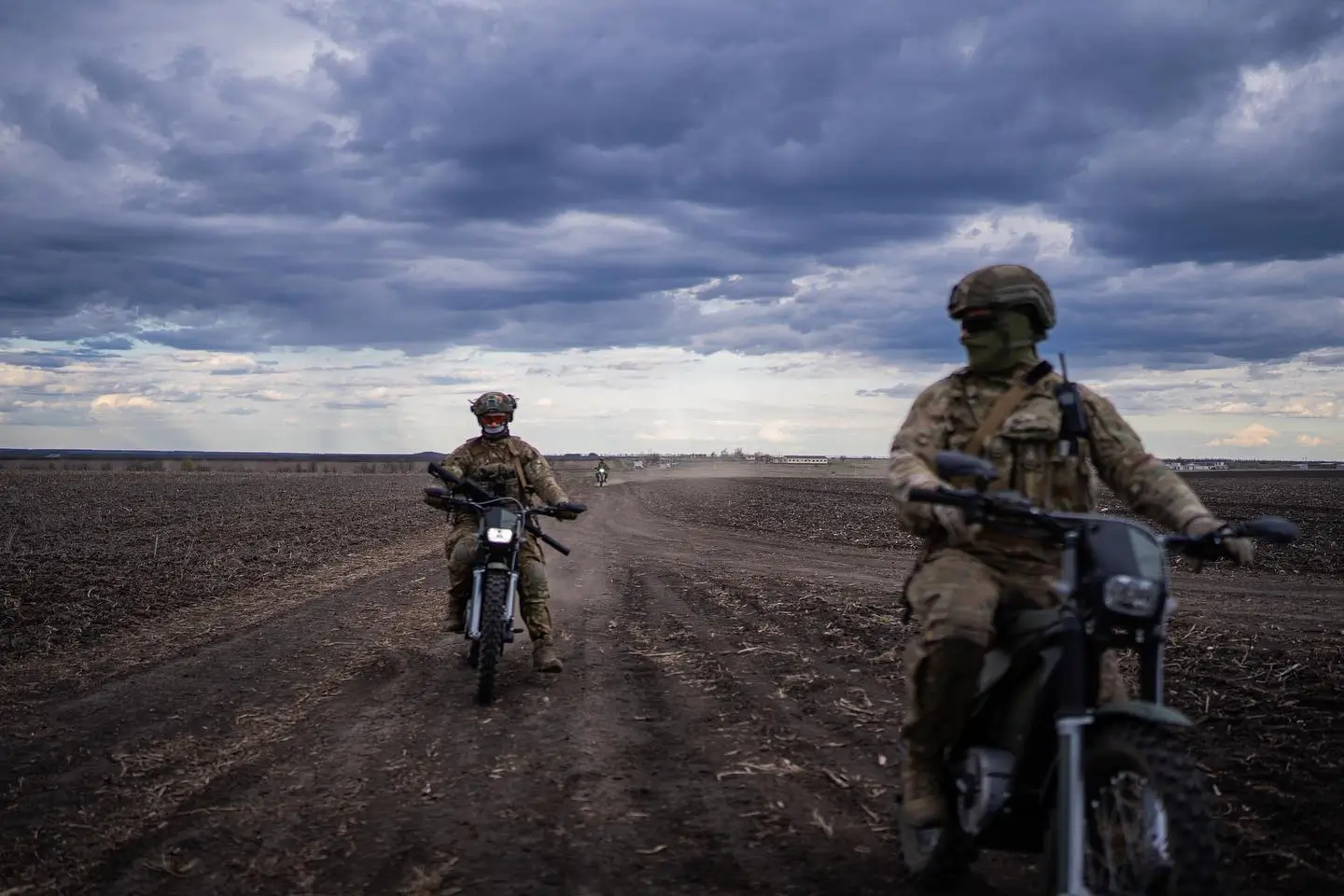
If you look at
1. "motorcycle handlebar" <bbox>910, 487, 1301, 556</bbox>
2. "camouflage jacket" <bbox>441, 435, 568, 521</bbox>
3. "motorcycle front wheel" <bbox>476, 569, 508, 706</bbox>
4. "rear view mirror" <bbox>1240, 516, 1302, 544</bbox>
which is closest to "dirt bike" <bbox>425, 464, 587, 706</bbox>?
"motorcycle front wheel" <bbox>476, 569, 508, 706</bbox>

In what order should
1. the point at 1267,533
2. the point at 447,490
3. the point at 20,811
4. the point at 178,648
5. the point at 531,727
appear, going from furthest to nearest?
the point at 178,648 < the point at 447,490 < the point at 531,727 < the point at 20,811 < the point at 1267,533

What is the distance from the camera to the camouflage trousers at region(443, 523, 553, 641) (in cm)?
911

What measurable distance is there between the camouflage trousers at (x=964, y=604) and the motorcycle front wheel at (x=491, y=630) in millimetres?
4343

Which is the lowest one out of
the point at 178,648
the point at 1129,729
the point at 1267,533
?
the point at 178,648

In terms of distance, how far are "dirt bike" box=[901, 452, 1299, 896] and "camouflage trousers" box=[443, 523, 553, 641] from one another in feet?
18.6

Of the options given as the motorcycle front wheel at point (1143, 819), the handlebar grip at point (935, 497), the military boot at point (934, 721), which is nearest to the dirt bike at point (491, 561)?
the military boot at point (934, 721)

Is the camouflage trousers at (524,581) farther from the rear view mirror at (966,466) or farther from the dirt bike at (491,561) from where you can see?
the rear view mirror at (966,466)

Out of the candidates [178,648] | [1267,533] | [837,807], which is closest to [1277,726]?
[837,807]

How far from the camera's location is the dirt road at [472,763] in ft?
15.0

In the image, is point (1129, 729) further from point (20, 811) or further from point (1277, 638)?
point (1277, 638)

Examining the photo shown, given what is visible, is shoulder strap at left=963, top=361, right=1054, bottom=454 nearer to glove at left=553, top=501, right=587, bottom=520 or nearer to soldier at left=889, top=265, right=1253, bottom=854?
soldier at left=889, top=265, right=1253, bottom=854

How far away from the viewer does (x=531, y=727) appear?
7.13 m

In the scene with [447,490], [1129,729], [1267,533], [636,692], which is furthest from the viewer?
[447,490]

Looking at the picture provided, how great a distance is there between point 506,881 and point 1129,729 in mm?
2517
